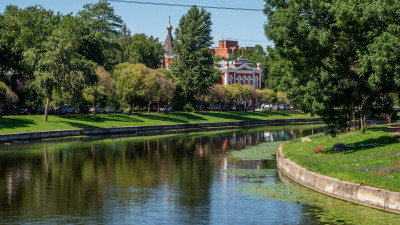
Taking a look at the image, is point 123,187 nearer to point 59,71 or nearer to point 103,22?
point 59,71

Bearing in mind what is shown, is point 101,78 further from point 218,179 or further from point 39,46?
point 218,179

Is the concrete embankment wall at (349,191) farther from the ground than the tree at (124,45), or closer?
closer

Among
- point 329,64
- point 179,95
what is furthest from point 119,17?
point 329,64

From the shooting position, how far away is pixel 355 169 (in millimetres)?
25828

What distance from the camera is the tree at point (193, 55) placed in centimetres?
11031

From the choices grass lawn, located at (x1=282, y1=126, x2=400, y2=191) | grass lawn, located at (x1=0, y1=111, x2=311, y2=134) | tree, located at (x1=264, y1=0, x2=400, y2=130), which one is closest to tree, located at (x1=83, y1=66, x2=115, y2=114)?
grass lawn, located at (x1=0, y1=111, x2=311, y2=134)

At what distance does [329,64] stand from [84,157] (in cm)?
1951

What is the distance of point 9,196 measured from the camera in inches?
957

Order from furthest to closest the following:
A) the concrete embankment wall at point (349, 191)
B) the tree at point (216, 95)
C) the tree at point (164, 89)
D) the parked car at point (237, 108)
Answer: the parked car at point (237, 108)
the tree at point (216, 95)
the tree at point (164, 89)
the concrete embankment wall at point (349, 191)

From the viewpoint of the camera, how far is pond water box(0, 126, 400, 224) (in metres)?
19.6

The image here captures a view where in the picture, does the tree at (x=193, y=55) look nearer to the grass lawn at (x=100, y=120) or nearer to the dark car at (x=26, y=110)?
the grass lawn at (x=100, y=120)

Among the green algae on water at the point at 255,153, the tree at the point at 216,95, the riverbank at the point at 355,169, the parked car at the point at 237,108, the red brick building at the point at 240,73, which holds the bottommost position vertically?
the green algae on water at the point at 255,153

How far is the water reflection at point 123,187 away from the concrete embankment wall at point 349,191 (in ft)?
8.32

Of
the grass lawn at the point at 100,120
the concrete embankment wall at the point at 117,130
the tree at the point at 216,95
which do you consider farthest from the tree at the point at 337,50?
the tree at the point at 216,95
